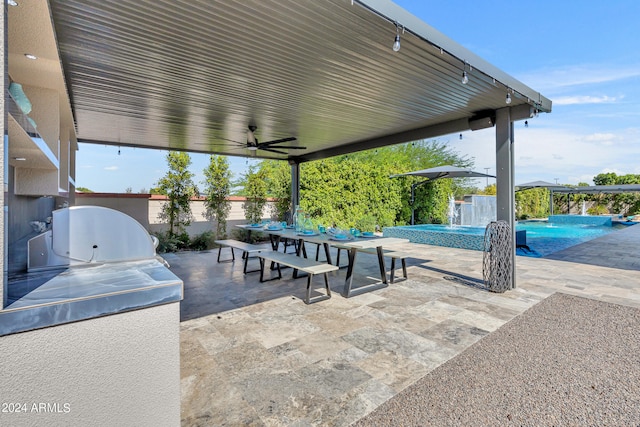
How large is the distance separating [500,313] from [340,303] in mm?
1738

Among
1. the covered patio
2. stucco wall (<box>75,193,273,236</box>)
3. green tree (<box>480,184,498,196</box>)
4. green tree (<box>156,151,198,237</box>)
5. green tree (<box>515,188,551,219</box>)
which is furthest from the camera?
green tree (<box>480,184,498,196</box>)

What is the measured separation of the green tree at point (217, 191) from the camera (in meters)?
8.37

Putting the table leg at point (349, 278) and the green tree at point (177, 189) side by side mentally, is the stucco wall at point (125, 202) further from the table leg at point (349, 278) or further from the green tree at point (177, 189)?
the table leg at point (349, 278)

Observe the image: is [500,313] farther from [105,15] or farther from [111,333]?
[105,15]

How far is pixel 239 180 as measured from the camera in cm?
1602

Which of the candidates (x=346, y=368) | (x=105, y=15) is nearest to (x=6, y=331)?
(x=346, y=368)

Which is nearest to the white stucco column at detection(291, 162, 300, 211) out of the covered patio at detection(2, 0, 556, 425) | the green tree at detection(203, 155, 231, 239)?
the green tree at detection(203, 155, 231, 239)

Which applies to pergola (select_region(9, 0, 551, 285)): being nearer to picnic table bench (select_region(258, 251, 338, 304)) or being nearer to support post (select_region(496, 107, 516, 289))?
support post (select_region(496, 107, 516, 289))

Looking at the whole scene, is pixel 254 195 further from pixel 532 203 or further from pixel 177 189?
pixel 532 203

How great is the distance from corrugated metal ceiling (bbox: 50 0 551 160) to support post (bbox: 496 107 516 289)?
0.24m

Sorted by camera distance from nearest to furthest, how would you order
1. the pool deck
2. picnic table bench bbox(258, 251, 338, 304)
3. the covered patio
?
the covered patio → the pool deck → picnic table bench bbox(258, 251, 338, 304)

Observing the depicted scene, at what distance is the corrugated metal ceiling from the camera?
7.11 feet

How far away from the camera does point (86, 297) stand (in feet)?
2.96

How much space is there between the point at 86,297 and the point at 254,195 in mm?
8512
